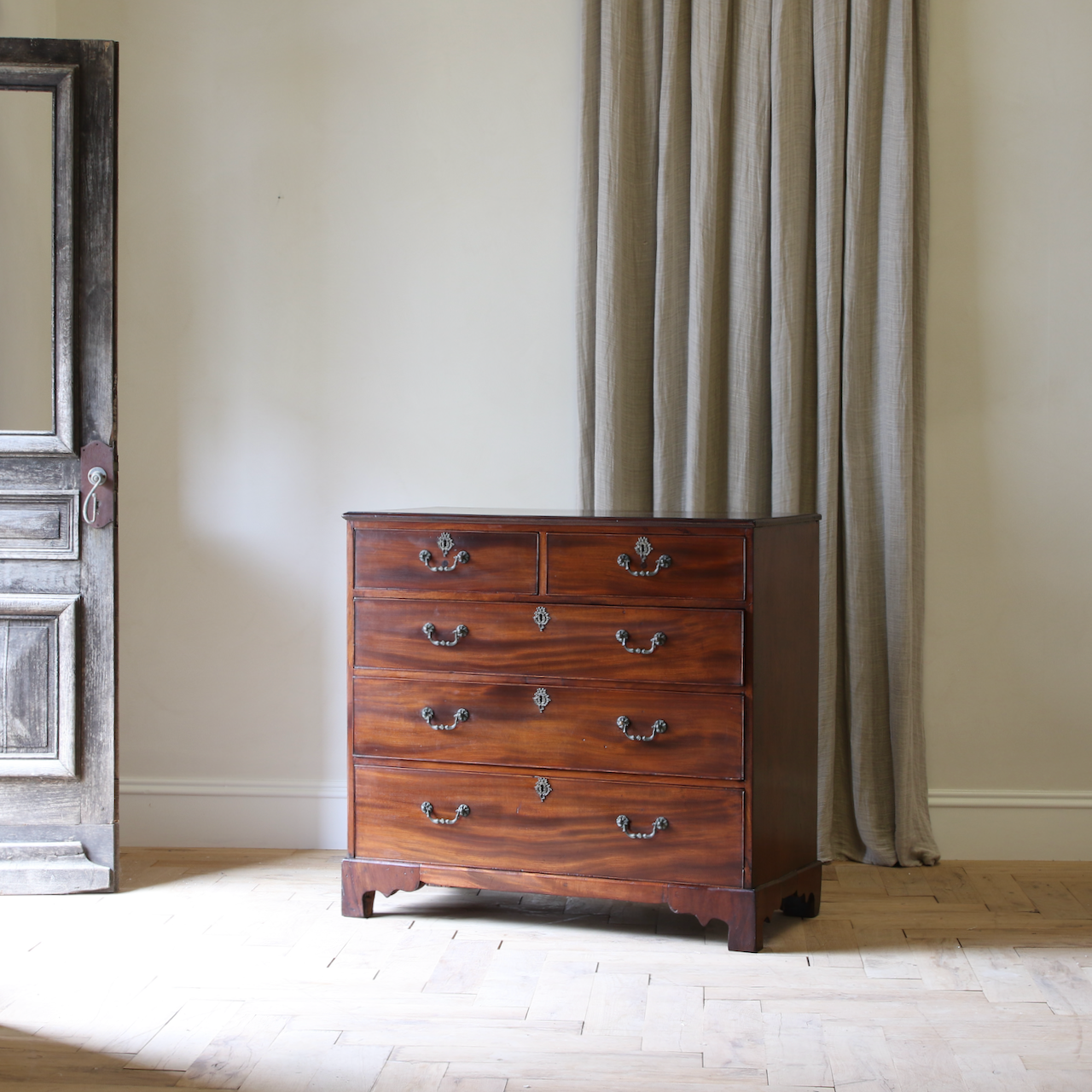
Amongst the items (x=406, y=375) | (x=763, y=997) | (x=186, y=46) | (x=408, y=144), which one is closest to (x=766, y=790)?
(x=763, y=997)

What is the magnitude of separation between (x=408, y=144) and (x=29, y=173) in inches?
36.3

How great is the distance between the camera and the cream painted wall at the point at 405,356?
298 centimetres

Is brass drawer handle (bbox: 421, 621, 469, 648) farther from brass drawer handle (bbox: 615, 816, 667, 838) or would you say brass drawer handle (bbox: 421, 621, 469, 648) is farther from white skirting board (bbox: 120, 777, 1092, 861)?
white skirting board (bbox: 120, 777, 1092, 861)

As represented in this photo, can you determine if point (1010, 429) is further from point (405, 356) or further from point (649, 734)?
point (405, 356)

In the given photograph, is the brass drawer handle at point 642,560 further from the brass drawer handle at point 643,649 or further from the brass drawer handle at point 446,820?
the brass drawer handle at point 446,820

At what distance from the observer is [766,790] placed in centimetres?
241

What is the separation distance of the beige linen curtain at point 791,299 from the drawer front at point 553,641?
603 mm

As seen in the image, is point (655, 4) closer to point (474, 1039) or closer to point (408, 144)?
point (408, 144)

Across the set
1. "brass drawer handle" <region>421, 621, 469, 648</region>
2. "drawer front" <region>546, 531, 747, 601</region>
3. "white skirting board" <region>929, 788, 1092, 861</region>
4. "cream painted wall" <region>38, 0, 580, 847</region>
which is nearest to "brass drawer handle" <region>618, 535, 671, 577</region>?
"drawer front" <region>546, 531, 747, 601</region>

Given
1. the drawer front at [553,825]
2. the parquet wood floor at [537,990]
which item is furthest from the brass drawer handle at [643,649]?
the parquet wood floor at [537,990]

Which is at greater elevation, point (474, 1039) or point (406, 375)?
point (406, 375)

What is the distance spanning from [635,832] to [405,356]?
141 cm

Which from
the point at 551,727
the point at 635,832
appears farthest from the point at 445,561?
the point at 635,832

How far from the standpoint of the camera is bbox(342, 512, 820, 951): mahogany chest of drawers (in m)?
2.37
